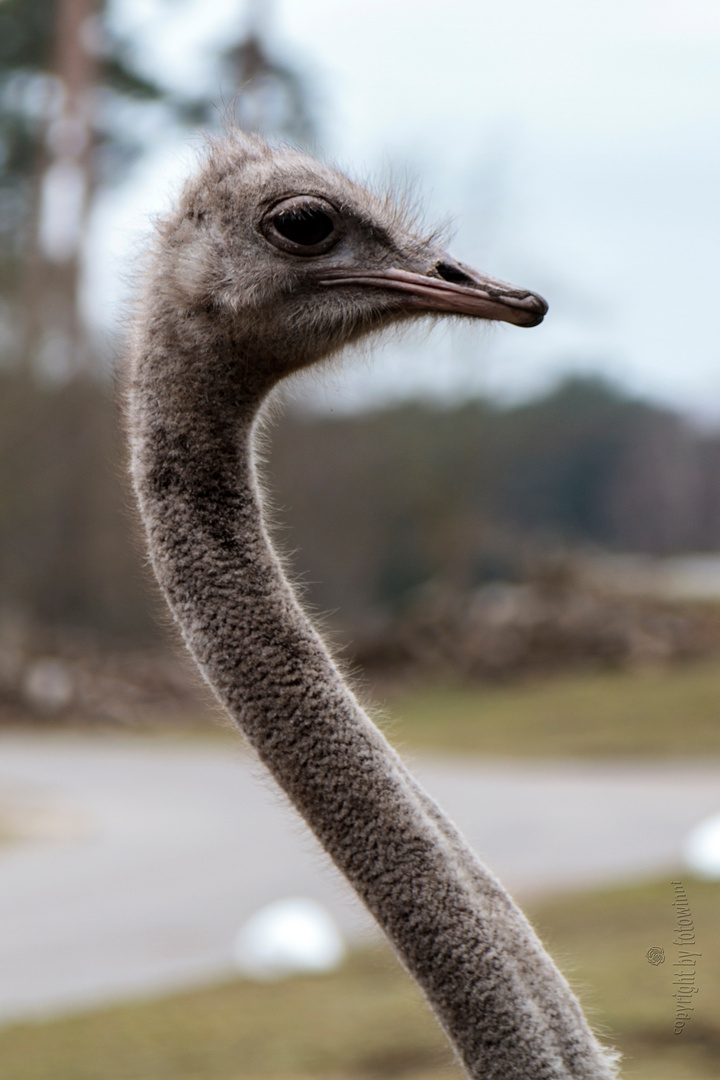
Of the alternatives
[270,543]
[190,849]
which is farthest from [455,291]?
[190,849]

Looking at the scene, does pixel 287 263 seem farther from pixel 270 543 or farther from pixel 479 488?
pixel 479 488

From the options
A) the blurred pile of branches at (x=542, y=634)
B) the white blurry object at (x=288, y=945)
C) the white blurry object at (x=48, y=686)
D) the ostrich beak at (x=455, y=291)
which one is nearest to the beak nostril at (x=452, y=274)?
the ostrich beak at (x=455, y=291)

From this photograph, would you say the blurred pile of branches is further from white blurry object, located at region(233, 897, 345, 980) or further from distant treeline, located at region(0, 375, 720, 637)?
white blurry object, located at region(233, 897, 345, 980)

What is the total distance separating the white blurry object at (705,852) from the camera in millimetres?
8031

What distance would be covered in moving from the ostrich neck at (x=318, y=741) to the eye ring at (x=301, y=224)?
0.17 meters

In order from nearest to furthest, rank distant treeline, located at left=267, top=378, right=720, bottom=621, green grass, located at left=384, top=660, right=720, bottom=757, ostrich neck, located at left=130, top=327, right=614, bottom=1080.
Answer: ostrich neck, located at left=130, top=327, right=614, bottom=1080
green grass, located at left=384, top=660, right=720, bottom=757
distant treeline, located at left=267, top=378, right=720, bottom=621

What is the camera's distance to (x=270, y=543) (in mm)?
2023

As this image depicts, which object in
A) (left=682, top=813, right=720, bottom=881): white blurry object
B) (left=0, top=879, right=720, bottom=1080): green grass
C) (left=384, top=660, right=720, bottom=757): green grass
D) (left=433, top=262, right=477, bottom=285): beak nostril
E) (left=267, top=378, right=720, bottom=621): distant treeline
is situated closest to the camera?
(left=433, top=262, right=477, bottom=285): beak nostril

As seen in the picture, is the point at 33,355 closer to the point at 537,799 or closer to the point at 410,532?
the point at 410,532

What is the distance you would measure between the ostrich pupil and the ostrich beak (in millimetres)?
52

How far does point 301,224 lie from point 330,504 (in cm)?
1858

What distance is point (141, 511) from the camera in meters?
2.06

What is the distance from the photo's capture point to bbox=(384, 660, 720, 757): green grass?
13.8 meters

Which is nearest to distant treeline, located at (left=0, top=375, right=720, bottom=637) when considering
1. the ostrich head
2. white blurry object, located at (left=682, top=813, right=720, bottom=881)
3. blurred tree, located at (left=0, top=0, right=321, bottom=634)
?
blurred tree, located at (left=0, top=0, right=321, bottom=634)
